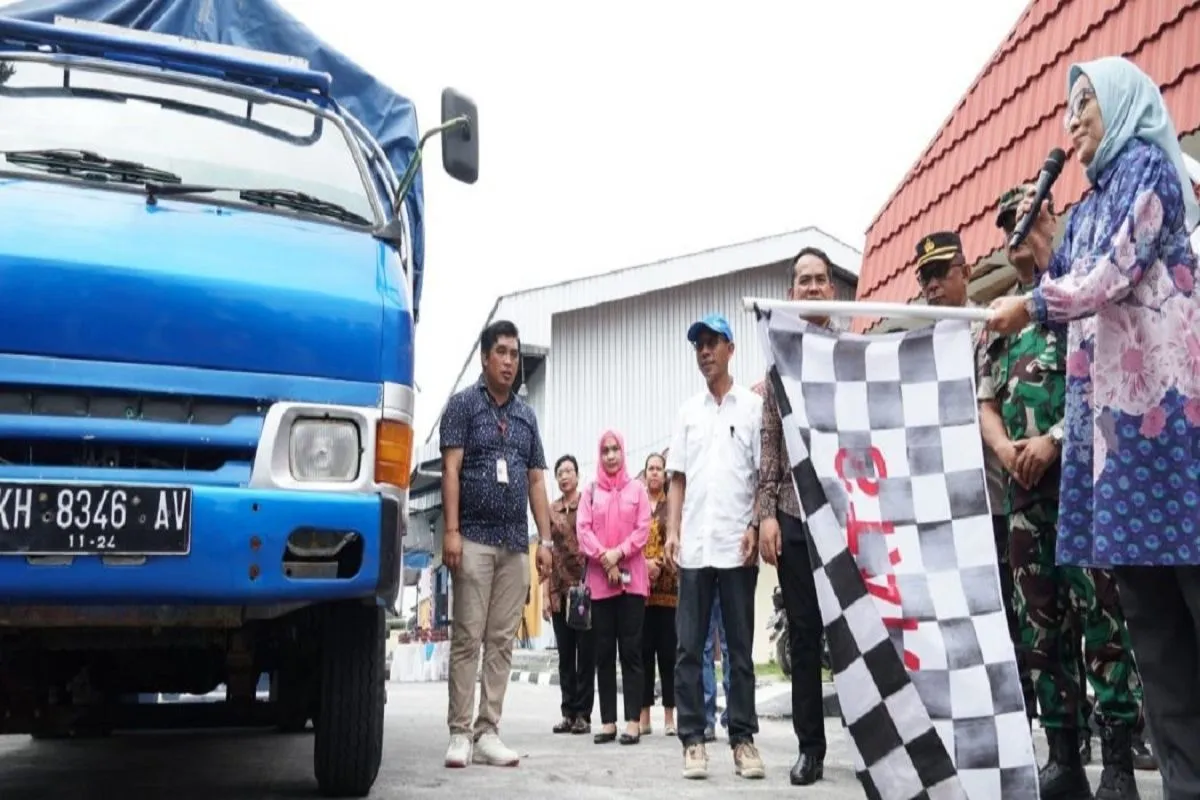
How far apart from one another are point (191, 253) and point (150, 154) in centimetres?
83

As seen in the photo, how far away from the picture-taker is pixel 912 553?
331 centimetres

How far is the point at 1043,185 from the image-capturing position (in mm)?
3662

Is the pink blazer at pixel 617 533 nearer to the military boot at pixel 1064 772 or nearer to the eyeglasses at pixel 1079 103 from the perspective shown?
the military boot at pixel 1064 772

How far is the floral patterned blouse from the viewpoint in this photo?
10.1ft

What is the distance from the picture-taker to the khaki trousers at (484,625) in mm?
5645

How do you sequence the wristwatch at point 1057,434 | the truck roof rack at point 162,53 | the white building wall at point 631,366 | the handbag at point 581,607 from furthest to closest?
the white building wall at point 631,366
the handbag at point 581,607
the truck roof rack at point 162,53
the wristwatch at point 1057,434

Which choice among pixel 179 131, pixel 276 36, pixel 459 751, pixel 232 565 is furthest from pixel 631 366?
pixel 232 565

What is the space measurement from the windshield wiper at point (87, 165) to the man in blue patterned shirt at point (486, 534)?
2.05m

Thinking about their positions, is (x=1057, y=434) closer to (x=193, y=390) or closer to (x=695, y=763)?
(x=695, y=763)

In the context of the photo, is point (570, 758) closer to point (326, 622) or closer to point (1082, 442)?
point (326, 622)

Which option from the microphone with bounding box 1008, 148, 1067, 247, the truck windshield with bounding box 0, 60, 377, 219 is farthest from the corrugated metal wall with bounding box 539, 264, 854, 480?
the microphone with bounding box 1008, 148, 1067, 247

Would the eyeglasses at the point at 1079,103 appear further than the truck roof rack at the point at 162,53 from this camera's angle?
No

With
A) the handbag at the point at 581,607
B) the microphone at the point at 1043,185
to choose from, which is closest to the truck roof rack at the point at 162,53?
the microphone at the point at 1043,185

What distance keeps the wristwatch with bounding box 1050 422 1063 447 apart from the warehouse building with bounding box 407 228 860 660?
1571 centimetres
